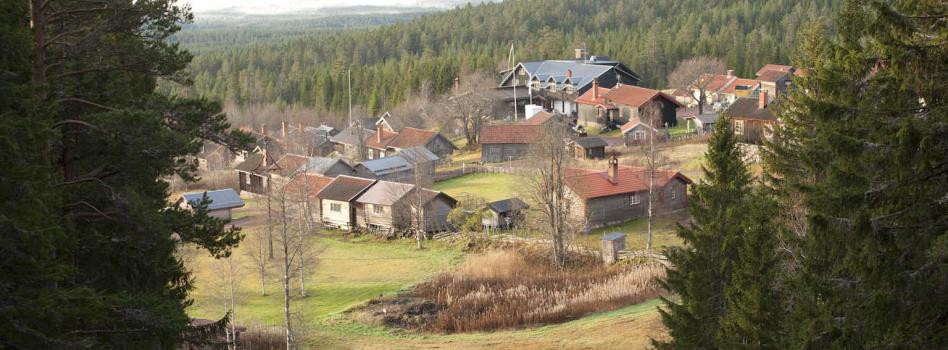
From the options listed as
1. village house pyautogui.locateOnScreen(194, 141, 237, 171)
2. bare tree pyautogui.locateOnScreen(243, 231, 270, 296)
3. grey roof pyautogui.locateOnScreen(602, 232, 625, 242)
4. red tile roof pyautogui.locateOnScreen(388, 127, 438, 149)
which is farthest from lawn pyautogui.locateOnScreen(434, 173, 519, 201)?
village house pyautogui.locateOnScreen(194, 141, 237, 171)

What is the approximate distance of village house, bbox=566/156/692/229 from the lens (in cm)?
4319

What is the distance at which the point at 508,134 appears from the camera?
6512 centimetres

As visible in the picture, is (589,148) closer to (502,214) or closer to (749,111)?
(749,111)

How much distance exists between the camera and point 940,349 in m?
8.09

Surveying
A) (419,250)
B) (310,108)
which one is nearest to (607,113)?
(419,250)

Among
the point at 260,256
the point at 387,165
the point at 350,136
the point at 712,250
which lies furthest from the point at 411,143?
the point at 712,250

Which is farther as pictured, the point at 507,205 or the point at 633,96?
the point at 633,96

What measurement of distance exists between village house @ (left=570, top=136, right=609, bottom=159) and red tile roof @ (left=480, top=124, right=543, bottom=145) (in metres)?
4.67

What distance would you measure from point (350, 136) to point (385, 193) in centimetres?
2883

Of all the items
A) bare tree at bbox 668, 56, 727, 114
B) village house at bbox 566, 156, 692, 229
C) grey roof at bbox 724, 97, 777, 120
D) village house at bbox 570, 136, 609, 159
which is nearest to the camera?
village house at bbox 566, 156, 692, 229

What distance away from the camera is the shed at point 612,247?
123 ft

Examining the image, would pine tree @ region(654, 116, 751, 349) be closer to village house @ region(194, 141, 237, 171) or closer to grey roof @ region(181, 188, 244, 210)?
grey roof @ region(181, 188, 244, 210)

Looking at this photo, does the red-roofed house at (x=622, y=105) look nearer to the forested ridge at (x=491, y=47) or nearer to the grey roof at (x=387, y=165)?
the forested ridge at (x=491, y=47)

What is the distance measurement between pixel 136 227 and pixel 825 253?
865cm
